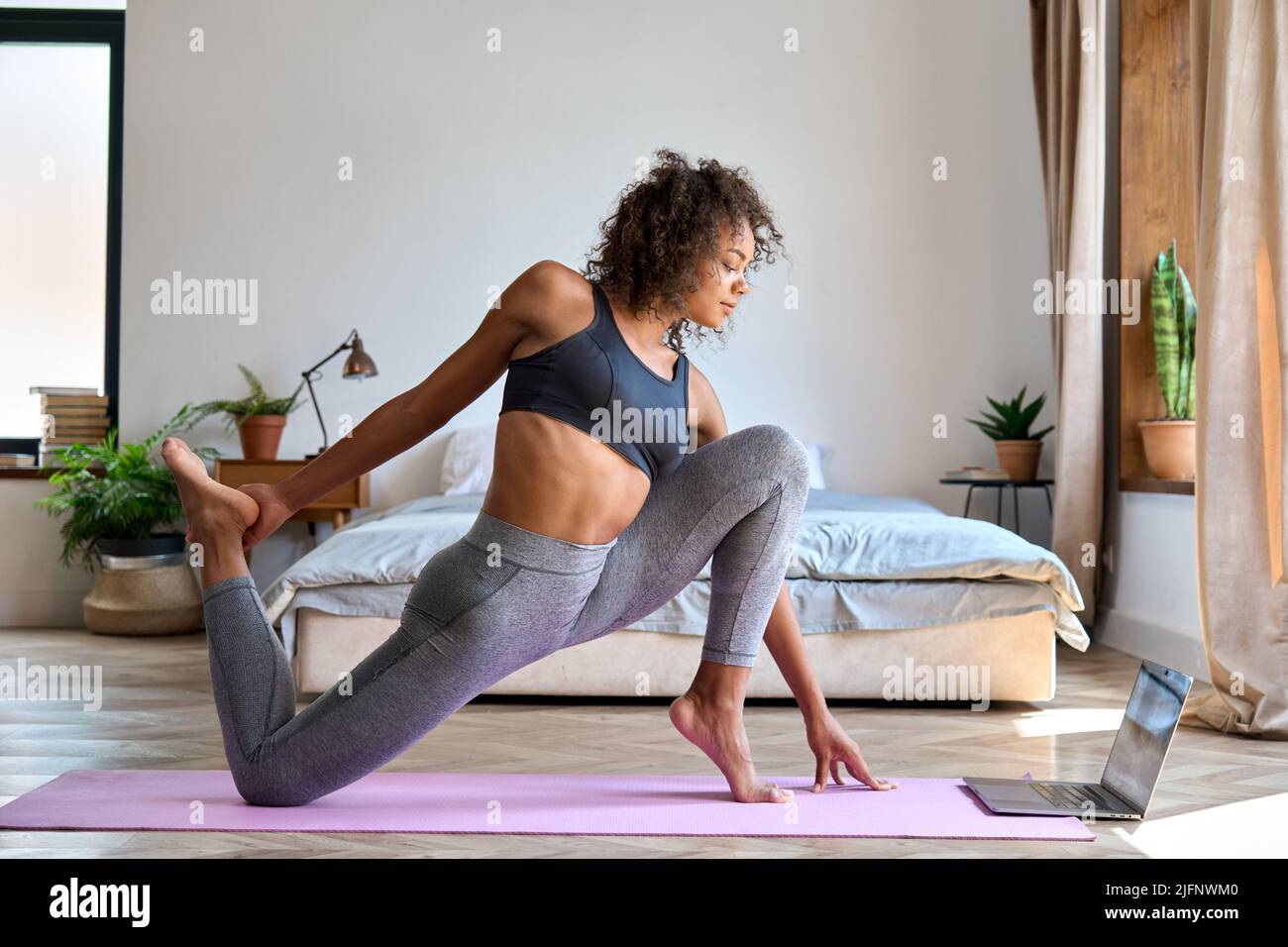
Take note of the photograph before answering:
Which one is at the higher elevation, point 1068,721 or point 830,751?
point 830,751

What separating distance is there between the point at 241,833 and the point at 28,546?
12.5ft

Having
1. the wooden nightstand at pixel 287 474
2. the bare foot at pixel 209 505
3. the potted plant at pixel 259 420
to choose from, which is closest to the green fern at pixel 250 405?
the potted plant at pixel 259 420

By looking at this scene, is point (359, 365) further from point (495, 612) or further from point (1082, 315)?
point (495, 612)

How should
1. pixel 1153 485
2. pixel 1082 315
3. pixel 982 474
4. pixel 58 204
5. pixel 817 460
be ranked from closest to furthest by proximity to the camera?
pixel 1153 485 < pixel 1082 315 < pixel 982 474 < pixel 817 460 < pixel 58 204

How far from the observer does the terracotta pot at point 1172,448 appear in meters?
4.02

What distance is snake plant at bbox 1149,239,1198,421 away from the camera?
4070mm

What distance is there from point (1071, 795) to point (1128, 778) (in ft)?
0.33

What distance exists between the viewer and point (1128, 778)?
80.0 inches

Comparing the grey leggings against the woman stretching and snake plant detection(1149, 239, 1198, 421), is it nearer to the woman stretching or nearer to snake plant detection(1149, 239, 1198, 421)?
the woman stretching

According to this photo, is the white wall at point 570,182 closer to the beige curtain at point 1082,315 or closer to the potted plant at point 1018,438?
the potted plant at point 1018,438

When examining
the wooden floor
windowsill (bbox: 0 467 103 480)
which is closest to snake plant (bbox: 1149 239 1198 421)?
the wooden floor

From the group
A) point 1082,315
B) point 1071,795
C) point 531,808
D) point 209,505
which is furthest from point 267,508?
point 1082,315

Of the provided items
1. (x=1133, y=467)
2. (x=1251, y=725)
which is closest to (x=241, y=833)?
(x=1251, y=725)

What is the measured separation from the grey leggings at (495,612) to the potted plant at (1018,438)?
3090 millimetres
